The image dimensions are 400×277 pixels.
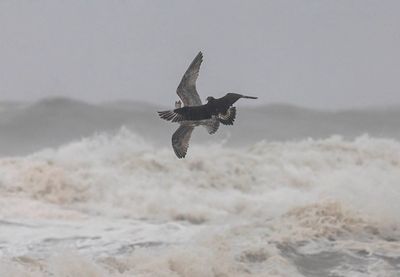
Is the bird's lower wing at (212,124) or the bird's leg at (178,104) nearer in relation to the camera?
the bird's lower wing at (212,124)

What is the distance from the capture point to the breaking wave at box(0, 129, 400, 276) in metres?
13.0

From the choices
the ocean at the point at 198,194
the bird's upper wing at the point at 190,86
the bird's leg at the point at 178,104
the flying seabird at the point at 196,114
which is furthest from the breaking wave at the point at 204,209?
the bird's leg at the point at 178,104

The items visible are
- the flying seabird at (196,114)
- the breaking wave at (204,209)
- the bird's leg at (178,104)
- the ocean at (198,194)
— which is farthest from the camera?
the ocean at (198,194)

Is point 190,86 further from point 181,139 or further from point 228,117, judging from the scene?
point 228,117

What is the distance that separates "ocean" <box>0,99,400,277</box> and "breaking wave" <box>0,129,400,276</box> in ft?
0.12

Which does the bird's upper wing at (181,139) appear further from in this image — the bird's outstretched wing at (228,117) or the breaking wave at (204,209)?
the breaking wave at (204,209)

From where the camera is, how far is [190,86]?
5227 mm

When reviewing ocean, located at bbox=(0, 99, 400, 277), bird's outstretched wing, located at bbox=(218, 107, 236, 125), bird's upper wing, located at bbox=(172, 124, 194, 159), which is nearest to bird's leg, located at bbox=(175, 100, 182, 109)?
bird's upper wing, located at bbox=(172, 124, 194, 159)

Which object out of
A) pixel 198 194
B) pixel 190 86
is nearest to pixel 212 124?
pixel 190 86

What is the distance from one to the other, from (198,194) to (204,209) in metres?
1.48

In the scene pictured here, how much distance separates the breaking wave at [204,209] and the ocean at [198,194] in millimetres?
35

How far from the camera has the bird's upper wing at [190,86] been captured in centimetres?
507

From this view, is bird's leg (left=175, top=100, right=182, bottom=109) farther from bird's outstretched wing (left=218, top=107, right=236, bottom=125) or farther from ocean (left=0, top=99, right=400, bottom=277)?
ocean (left=0, top=99, right=400, bottom=277)

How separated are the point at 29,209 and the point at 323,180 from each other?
300 inches
